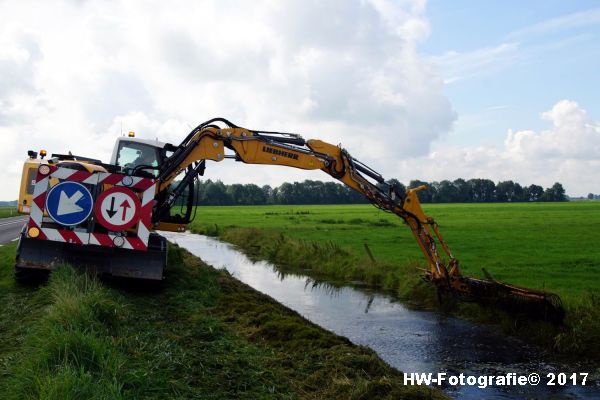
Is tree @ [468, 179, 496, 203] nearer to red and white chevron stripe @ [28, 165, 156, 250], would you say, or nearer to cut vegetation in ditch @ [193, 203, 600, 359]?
cut vegetation in ditch @ [193, 203, 600, 359]

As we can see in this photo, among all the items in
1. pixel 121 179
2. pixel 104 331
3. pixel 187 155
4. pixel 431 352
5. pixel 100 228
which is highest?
pixel 187 155

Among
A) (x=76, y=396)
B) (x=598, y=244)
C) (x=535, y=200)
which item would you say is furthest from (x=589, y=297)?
(x=535, y=200)

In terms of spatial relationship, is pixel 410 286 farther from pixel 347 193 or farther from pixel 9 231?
pixel 347 193

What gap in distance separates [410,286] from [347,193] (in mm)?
123931

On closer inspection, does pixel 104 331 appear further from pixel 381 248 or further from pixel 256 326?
pixel 381 248

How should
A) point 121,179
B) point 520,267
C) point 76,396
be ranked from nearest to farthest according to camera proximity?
point 76,396 < point 121,179 < point 520,267

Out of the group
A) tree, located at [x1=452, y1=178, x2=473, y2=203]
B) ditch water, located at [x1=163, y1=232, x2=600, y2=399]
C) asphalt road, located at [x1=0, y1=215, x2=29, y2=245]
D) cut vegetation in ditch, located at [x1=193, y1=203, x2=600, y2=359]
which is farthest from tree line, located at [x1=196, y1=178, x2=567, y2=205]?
ditch water, located at [x1=163, y1=232, x2=600, y2=399]

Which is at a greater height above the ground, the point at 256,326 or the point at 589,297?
the point at 589,297

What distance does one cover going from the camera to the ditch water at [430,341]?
8250mm

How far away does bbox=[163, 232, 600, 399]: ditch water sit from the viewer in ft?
27.1

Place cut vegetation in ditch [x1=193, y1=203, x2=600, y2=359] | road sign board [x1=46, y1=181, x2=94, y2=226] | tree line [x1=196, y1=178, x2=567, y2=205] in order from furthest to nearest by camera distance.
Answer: tree line [x1=196, y1=178, x2=567, y2=205] < cut vegetation in ditch [x1=193, y1=203, x2=600, y2=359] < road sign board [x1=46, y1=181, x2=94, y2=226]

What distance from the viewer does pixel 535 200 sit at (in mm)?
143750

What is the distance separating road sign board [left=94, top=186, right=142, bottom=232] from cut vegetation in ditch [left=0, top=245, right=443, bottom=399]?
1091 mm

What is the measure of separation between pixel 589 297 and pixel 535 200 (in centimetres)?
14397
